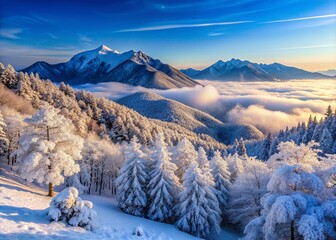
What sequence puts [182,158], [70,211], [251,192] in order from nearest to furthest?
[70,211] → [251,192] → [182,158]

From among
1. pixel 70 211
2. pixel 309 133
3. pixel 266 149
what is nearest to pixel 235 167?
pixel 70 211

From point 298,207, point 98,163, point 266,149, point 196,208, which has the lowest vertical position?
point 266,149

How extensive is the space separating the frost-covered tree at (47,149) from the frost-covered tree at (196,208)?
1336cm

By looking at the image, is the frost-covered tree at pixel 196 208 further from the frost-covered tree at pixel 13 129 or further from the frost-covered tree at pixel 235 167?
the frost-covered tree at pixel 13 129

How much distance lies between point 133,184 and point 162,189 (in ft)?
12.1

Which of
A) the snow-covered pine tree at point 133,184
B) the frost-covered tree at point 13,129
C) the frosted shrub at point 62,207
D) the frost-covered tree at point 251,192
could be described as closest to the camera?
the frosted shrub at point 62,207

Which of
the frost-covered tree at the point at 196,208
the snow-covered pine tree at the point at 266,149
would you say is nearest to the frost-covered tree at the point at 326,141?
the snow-covered pine tree at the point at 266,149

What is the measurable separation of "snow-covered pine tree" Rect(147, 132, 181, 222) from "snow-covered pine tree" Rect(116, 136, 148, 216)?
1083 mm

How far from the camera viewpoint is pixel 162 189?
3556 centimetres

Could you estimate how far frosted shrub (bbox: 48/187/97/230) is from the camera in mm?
20406

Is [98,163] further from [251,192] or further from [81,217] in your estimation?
[81,217]

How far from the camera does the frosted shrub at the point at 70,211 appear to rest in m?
20.4

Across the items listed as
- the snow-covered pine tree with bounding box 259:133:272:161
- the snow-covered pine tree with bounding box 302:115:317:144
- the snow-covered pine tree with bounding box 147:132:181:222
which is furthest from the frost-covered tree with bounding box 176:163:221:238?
the snow-covered pine tree with bounding box 302:115:317:144

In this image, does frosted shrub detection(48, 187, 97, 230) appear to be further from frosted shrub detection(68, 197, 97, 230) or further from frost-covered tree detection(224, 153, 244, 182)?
frost-covered tree detection(224, 153, 244, 182)
